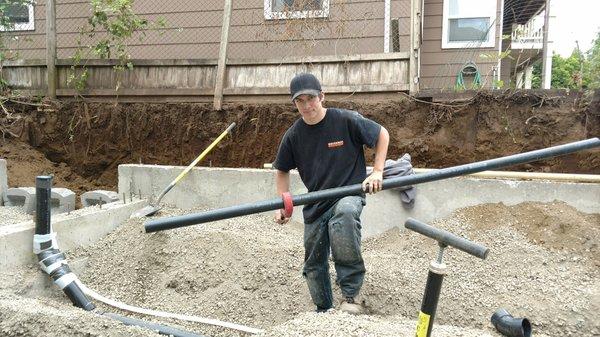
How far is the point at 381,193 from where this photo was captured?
5035 mm

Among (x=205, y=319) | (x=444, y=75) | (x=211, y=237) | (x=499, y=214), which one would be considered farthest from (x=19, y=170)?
(x=444, y=75)

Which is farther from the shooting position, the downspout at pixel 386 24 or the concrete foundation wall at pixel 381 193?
the downspout at pixel 386 24

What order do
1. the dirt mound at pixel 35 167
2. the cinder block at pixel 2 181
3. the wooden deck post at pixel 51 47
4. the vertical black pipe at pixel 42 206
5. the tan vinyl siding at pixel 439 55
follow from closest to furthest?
1. the vertical black pipe at pixel 42 206
2. the cinder block at pixel 2 181
3. the dirt mound at pixel 35 167
4. the wooden deck post at pixel 51 47
5. the tan vinyl siding at pixel 439 55

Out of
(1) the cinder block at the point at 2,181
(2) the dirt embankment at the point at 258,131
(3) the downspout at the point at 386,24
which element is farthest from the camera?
(3) the downspout at the point at 386,24

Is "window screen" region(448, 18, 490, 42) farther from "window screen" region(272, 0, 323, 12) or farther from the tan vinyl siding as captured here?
"window screen" region(272, 0, 323, 12)

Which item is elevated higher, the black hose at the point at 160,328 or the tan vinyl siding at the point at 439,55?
the tan vinyl siding at the point at 439,55

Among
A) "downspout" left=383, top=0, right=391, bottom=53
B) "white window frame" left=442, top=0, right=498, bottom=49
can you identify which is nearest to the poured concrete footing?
"downspout" left=383, top=0, right=391, bottom=53

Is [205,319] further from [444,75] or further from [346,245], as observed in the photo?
[444,75]

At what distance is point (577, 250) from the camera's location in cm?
426

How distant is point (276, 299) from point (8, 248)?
2.15 metres

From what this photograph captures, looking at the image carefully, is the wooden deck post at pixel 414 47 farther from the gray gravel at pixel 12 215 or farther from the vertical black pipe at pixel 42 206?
the gray gravel at pixel 12 215


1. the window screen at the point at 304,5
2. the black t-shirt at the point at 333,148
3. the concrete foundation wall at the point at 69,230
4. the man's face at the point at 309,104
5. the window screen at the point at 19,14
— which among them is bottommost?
the concrete foundation wall at the point at 69,230

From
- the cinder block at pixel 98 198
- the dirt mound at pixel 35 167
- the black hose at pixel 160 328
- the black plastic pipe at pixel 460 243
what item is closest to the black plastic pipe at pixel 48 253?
the black hose at pixel 160 328

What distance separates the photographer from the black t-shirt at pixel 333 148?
10.6ft
